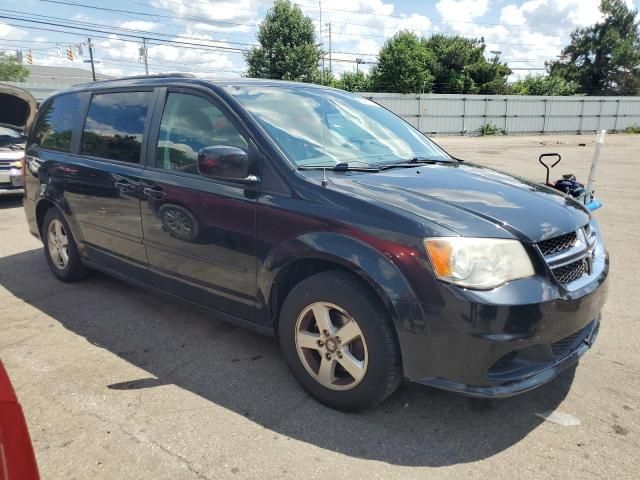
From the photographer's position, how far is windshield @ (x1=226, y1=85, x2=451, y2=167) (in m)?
3.08

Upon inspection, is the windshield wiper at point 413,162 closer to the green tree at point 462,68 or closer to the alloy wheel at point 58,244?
the alloy wheel at point 58,244

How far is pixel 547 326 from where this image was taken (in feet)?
7.74

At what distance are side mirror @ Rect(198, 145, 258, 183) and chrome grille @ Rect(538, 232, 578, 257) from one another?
1595 mm

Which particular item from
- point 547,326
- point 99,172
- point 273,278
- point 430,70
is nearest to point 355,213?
point 273,278

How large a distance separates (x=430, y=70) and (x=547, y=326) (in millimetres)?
43230

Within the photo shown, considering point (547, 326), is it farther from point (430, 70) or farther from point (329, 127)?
point (430, 70)

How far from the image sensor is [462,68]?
42.7m

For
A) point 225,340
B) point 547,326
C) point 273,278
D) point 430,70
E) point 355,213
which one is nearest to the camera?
point 547,326

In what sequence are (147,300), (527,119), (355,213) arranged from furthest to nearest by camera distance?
(527,119) → (147,300) → (355,213)

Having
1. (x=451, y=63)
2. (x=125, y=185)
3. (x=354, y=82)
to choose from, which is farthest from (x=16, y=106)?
(x=451, y=63)

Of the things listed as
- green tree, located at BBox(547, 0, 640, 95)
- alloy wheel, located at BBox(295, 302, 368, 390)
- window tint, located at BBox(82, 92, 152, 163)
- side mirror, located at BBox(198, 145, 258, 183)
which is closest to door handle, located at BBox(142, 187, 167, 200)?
window tint, located at BBox(82, 92, 152, 163)

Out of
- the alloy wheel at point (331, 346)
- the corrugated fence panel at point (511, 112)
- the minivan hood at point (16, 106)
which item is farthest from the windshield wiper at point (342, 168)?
the corrugated fence panel at point (511, 112)

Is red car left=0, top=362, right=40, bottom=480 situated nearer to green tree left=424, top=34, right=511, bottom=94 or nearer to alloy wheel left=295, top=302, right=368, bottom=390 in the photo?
alloy wheel left=295, top=302, right=368, bottom=390

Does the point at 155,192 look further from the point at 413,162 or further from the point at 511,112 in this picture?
the point at 511,112
